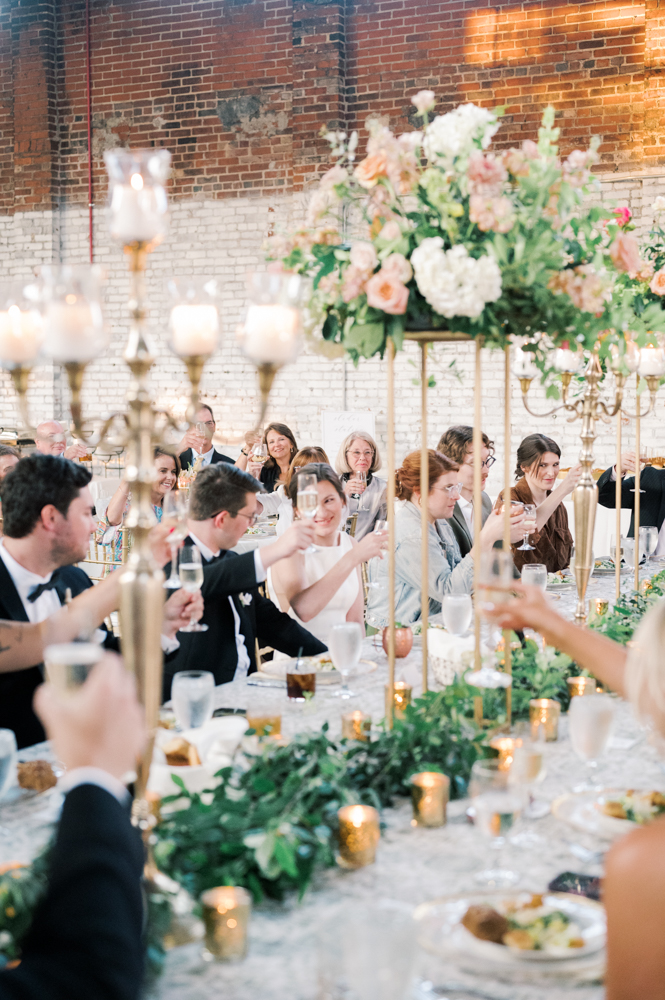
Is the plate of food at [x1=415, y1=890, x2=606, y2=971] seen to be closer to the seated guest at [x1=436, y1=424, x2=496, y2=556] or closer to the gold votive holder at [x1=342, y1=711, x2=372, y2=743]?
the gold votive holder at [x1=342, y1=711, x2=372, y2=743]

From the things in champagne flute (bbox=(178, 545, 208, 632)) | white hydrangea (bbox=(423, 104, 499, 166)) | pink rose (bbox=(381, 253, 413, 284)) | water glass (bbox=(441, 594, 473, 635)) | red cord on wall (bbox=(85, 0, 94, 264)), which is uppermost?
red cord on wall (bbox=(85, 0, 94, 264))

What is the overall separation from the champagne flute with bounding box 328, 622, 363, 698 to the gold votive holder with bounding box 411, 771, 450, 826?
0.76 m

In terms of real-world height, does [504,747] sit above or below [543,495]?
below

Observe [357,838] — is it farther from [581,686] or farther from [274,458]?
[274,458]

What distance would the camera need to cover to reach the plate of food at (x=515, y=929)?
1.19 m

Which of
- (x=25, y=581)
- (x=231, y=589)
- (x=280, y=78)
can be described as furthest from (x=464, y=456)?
(x=280, y=78)

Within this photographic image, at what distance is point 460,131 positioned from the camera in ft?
6.24

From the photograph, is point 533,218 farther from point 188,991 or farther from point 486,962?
point 188,991

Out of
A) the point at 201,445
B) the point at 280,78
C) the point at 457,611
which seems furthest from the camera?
the point at 280,78

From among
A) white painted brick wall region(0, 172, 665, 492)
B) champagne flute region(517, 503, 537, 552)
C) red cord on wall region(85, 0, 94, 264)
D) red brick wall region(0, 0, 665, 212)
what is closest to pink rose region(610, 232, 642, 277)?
champagne flute region(517, 503, 537, 552)

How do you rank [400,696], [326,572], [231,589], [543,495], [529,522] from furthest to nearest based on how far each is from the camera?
[543,495]
[326,572]
[529,522]
[231,589]
[400,696]

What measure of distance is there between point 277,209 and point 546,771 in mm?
6870

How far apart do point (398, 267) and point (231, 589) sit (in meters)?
1.28

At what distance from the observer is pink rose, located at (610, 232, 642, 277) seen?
2.22 meters
